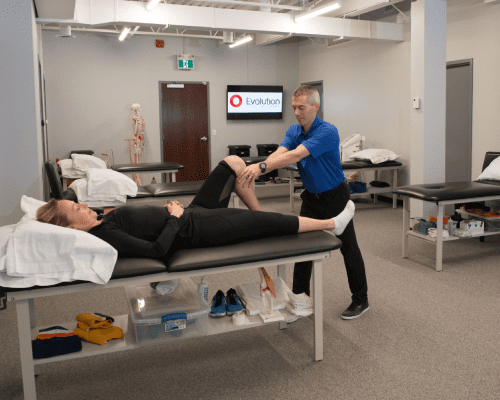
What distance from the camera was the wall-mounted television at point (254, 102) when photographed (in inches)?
348

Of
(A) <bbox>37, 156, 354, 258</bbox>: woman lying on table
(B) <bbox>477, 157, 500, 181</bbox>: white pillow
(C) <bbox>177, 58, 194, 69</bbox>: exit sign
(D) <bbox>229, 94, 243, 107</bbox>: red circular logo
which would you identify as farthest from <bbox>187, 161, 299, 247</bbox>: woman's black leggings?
(D) <bbox>229, 94, 243, 107</bbox>: red circular logo

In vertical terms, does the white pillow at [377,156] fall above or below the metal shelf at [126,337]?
above

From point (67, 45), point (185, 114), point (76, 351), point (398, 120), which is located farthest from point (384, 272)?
point (67, 45)

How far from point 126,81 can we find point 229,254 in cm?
685

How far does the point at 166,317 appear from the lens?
208cm

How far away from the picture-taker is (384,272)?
3.71 meters

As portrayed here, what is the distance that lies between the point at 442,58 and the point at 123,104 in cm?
531

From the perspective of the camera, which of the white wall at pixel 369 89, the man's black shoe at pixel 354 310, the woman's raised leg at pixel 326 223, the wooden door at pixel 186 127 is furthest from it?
the wooden door at pixel 186 127

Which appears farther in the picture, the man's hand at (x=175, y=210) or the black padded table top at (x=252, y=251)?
the man's hand at (x=175, y=210)

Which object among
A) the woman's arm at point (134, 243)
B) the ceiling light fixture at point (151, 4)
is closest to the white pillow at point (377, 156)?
the ceiling light fixture at point (151, 4)

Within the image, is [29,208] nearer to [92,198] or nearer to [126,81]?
[92,198]

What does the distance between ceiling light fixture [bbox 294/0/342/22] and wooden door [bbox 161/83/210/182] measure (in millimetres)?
3172

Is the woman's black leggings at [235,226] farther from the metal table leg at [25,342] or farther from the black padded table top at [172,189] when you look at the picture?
the black padded table top at [172,189]

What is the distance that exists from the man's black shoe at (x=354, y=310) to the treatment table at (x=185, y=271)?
1.76ft
